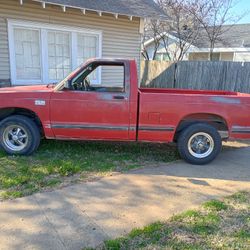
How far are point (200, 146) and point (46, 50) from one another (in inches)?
239

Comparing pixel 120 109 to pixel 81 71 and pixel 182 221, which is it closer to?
pixel 81 71

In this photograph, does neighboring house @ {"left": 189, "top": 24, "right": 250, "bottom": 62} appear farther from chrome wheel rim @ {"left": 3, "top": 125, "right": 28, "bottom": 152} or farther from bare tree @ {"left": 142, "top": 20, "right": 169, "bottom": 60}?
chrome wheel rim @ {"left": 3, "top": 125, "right": 28, "bottom": 152}

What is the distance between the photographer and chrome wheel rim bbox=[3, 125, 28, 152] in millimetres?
5484

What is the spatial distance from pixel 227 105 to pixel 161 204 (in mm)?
2454

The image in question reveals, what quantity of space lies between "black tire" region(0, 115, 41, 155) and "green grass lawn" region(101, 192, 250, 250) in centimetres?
307

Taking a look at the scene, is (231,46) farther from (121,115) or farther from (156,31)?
(121,115)

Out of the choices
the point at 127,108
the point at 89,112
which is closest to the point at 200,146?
the point at 127,108

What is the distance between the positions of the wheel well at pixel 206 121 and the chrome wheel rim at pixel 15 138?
116 inches

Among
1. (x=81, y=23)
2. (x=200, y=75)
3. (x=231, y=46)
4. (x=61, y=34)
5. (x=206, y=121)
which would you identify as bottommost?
(x=206, y=121)

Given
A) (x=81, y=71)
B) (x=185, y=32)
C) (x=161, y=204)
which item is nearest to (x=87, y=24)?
(x=81, y=71)

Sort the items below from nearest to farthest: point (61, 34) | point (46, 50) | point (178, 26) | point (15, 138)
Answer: point (15, 138)
point (46, 50)
point (61, 34)
point (178, 26)

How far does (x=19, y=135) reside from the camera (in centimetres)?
551

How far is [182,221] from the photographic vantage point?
11.4ft

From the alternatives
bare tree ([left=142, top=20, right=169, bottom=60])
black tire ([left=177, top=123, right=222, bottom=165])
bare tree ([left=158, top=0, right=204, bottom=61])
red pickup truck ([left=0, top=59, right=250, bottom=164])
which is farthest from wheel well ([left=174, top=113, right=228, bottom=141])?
bare tree ([left=142, top=20, right=169, bottom=60])
